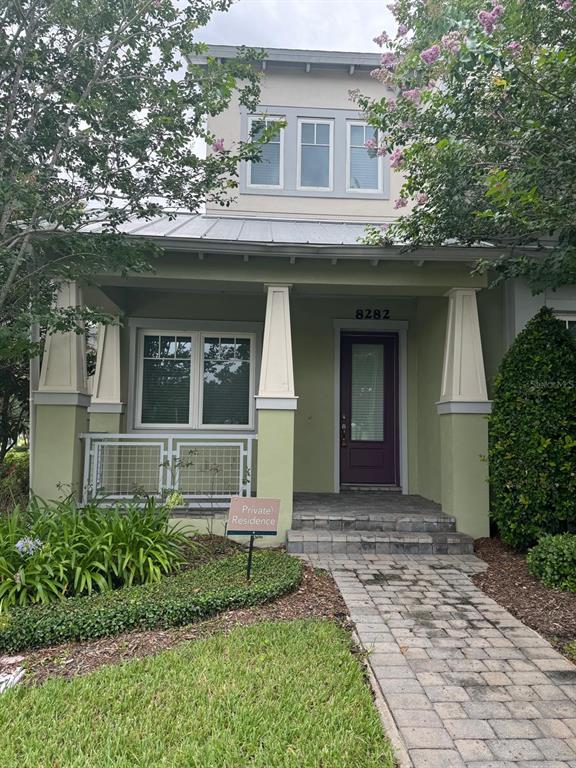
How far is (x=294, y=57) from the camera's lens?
8539mm

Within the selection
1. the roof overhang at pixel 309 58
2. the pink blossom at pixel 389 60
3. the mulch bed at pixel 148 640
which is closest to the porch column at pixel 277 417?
the mulch bed at pixel 148 640

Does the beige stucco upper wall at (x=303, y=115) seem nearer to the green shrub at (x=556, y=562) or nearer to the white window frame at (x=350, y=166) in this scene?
the white window frame at (x=350, y=166)

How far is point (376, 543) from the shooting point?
5.52 metres

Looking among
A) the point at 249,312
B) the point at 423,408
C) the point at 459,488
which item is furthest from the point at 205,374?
the point at 459,488

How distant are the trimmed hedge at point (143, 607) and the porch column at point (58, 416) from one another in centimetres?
219

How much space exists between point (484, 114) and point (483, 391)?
3095mm

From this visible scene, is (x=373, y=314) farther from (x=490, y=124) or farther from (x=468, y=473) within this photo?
(x=490, y=124)

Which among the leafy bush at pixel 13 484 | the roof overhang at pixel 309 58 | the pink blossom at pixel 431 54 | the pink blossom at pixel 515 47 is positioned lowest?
the leafy bush at pixel 13 484

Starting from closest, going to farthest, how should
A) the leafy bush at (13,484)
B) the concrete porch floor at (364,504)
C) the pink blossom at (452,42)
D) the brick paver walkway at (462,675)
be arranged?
the brick paver walkway at (462,675) < the pink blossom at (452,42) < the concrete porch floor at (364,504) < the leafy bush at (13,484)

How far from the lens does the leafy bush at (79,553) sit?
3896mm

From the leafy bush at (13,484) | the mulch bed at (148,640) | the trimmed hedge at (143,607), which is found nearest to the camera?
the mulch bed at (148,640)

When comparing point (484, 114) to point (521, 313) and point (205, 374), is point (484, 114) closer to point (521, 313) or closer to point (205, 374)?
point (521, 313)

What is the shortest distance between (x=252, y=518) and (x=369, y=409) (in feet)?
13.9

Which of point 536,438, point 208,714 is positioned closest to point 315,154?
point 536,438
